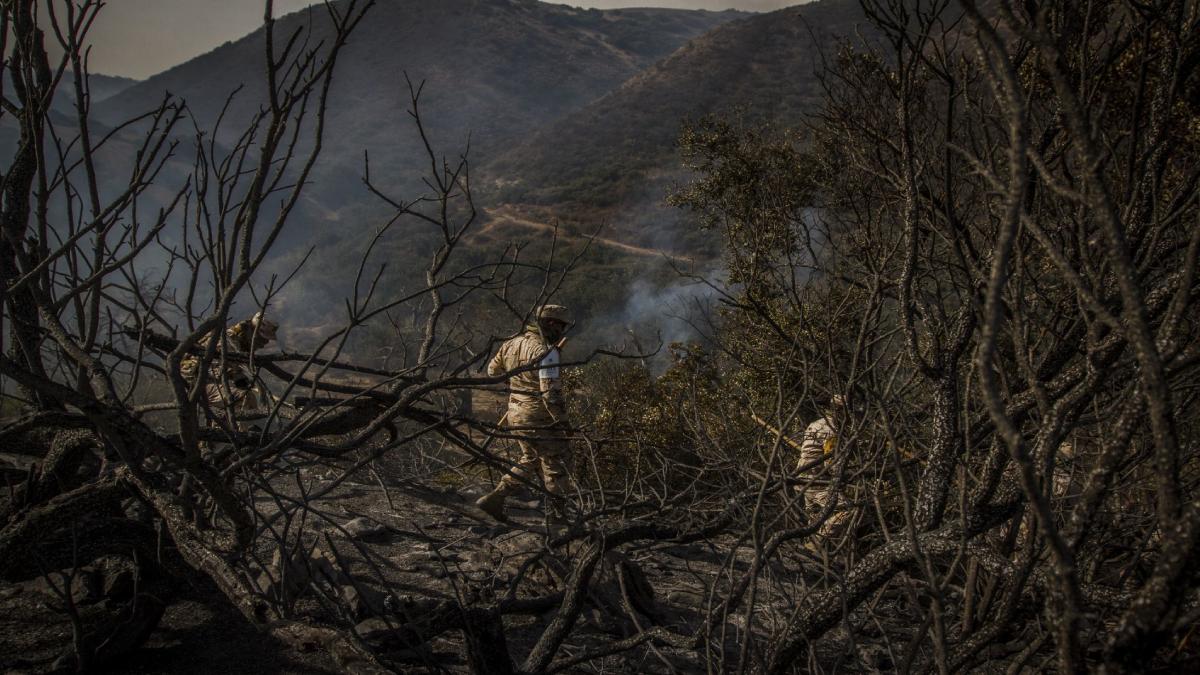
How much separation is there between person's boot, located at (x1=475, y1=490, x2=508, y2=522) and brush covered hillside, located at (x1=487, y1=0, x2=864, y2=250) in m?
24.4

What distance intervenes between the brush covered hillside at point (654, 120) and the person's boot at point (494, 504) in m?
24.4

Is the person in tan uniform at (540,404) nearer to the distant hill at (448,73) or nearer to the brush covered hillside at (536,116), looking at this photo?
the brush covered hillside at (536,116)

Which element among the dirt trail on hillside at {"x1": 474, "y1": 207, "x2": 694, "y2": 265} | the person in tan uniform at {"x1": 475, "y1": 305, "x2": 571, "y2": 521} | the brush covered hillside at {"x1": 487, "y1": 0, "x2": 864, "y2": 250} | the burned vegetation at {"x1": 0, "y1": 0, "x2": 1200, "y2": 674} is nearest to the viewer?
the burned vegetation at {"x1": 0, "y1": 0, "x2": 1200, "y2": 674}

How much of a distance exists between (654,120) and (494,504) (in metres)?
40.3

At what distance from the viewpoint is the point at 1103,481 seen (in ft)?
4.06

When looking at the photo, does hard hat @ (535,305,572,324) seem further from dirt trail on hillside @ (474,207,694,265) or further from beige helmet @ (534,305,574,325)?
dirt trail on hillside @ (474,207,694,265)

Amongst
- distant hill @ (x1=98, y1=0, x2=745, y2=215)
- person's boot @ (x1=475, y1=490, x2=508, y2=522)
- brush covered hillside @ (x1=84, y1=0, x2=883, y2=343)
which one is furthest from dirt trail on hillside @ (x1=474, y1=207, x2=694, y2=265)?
person's boot @ (x1=475, y1=490, x2=508, y2=522)

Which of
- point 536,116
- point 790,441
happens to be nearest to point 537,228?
point 790,441

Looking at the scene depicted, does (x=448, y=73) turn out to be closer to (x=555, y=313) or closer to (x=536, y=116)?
(x=536, y=116)

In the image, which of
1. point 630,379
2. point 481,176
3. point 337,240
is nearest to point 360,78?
point 481,176

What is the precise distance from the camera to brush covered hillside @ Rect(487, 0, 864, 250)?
1362 inches

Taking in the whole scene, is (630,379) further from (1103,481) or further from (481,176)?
(481,176)

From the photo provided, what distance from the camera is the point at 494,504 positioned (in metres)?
5.23

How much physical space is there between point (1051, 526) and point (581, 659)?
1.72 m
